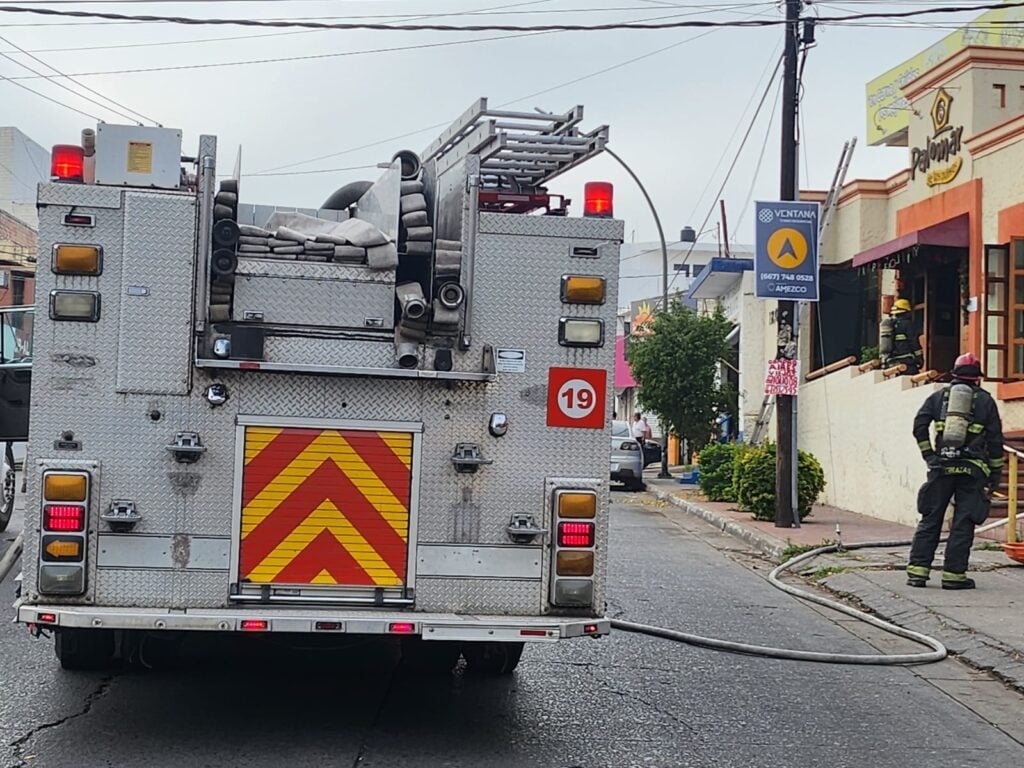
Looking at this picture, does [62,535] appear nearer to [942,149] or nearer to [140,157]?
[140,157]

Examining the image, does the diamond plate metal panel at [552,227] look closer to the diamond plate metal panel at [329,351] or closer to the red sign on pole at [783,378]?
the diamond plate metal panel at [329,351]

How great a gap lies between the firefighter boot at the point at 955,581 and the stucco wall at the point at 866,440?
5.91m

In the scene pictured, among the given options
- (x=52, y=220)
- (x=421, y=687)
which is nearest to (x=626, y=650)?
(x=421, y=687)

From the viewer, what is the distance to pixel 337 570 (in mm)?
6121

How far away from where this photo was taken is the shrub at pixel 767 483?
17797 mm

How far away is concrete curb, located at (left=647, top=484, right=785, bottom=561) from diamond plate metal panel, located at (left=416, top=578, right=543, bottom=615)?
8.81 meters

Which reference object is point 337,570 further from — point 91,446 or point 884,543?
point 884,543

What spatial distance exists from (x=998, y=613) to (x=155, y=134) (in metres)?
7.40

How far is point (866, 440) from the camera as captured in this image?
64.5 ft

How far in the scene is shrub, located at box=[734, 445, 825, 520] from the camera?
58.4 feet

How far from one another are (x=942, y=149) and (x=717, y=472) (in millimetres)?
6190

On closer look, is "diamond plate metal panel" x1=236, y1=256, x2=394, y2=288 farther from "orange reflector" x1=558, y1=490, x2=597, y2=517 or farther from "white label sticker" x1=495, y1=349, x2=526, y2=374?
"orange reflector" x1=558, y1=490, x2=597, y2=517

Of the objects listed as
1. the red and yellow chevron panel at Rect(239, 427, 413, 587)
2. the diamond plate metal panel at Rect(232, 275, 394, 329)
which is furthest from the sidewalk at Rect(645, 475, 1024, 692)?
the diamond plate metal panel at Rect(232, 275, 394, 329)

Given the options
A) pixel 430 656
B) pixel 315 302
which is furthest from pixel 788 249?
pixel 315 302
